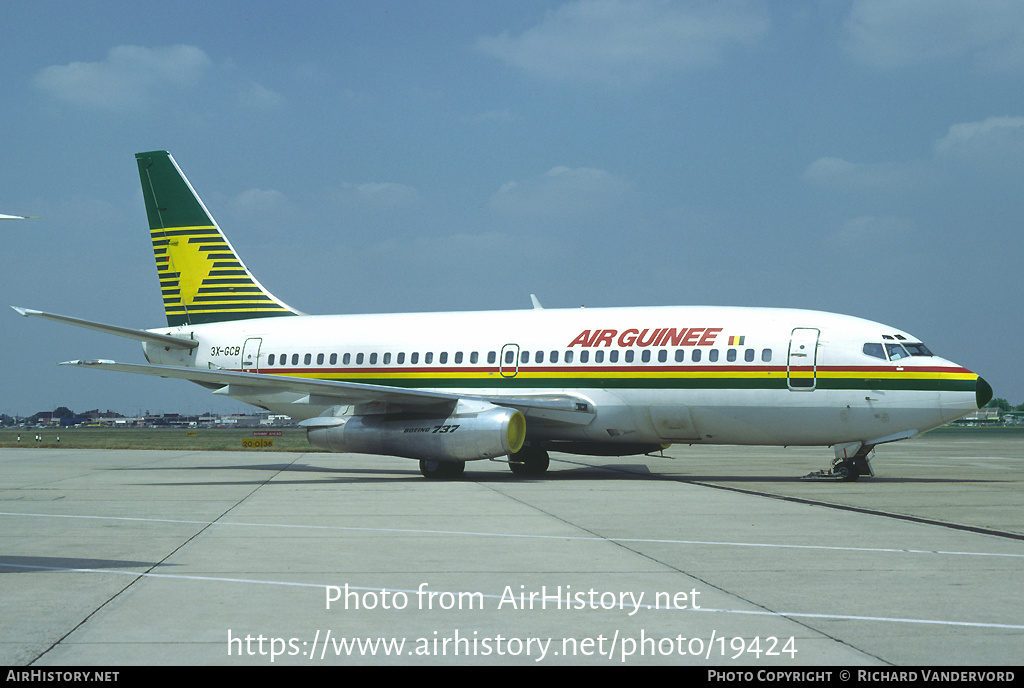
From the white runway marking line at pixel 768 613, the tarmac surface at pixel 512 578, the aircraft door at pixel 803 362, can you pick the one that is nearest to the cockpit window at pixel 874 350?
the aircraft door at pixel 803 362

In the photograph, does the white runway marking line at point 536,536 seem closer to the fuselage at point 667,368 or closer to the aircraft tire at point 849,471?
the fuselage at point 667,368

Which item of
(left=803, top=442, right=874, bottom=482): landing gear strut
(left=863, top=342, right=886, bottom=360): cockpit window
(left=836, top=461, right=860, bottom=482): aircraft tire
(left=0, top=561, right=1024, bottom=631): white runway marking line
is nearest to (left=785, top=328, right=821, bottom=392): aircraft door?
(left=863, top=342, right=886, bottom=360): cockpit window

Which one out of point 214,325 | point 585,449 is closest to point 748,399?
point 585,449

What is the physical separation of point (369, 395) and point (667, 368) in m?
6.37

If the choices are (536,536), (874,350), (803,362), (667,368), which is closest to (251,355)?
(667,368)

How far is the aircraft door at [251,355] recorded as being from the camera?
2580 cm

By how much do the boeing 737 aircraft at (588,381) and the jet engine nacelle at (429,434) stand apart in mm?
29

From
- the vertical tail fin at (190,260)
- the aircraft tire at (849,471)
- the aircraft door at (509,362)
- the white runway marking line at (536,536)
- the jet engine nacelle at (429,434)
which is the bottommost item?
the white runway marking line at (536,536)

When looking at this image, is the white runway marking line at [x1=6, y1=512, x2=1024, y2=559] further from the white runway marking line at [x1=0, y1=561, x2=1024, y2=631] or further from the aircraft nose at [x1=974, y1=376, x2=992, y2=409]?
the aircraft nose at [x1=974, y1=376, x2=992, y2=409]

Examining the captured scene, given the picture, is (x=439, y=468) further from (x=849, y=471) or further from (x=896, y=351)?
(x=896, y=351)

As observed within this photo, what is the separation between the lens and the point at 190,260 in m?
28.0

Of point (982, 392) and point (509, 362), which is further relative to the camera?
point (509, 362)
